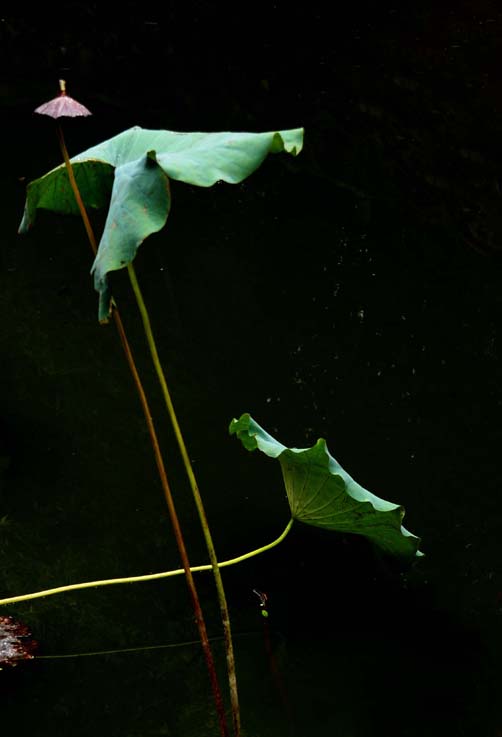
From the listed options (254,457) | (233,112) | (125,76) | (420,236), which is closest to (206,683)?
(254,457)

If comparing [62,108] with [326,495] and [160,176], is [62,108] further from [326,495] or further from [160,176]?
[326,495]

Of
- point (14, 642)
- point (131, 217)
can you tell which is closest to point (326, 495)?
point (131, 217)

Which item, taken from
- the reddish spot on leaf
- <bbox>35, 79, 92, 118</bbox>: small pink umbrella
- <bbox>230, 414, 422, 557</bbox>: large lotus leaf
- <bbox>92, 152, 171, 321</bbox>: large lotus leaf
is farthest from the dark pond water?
<bbox>35, 79, 92, 118</bbox>: small pink umbrella

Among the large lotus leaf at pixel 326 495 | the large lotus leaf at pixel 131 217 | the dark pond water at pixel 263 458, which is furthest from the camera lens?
the dark pond water at pixel 263 458

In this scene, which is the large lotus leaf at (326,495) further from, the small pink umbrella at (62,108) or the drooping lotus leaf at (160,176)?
the small pink umbrella at (62,108)

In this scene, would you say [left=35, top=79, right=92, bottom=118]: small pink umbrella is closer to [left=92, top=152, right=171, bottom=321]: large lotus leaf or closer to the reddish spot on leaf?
[left=92, top=152, right=171, bottom=321]: large lotus leaf

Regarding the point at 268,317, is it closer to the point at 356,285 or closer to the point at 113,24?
the point at 356,285

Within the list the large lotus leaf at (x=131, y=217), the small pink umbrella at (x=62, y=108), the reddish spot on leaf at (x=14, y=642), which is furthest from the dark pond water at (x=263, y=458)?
the small pink umbrella at (x=62, y=108)
